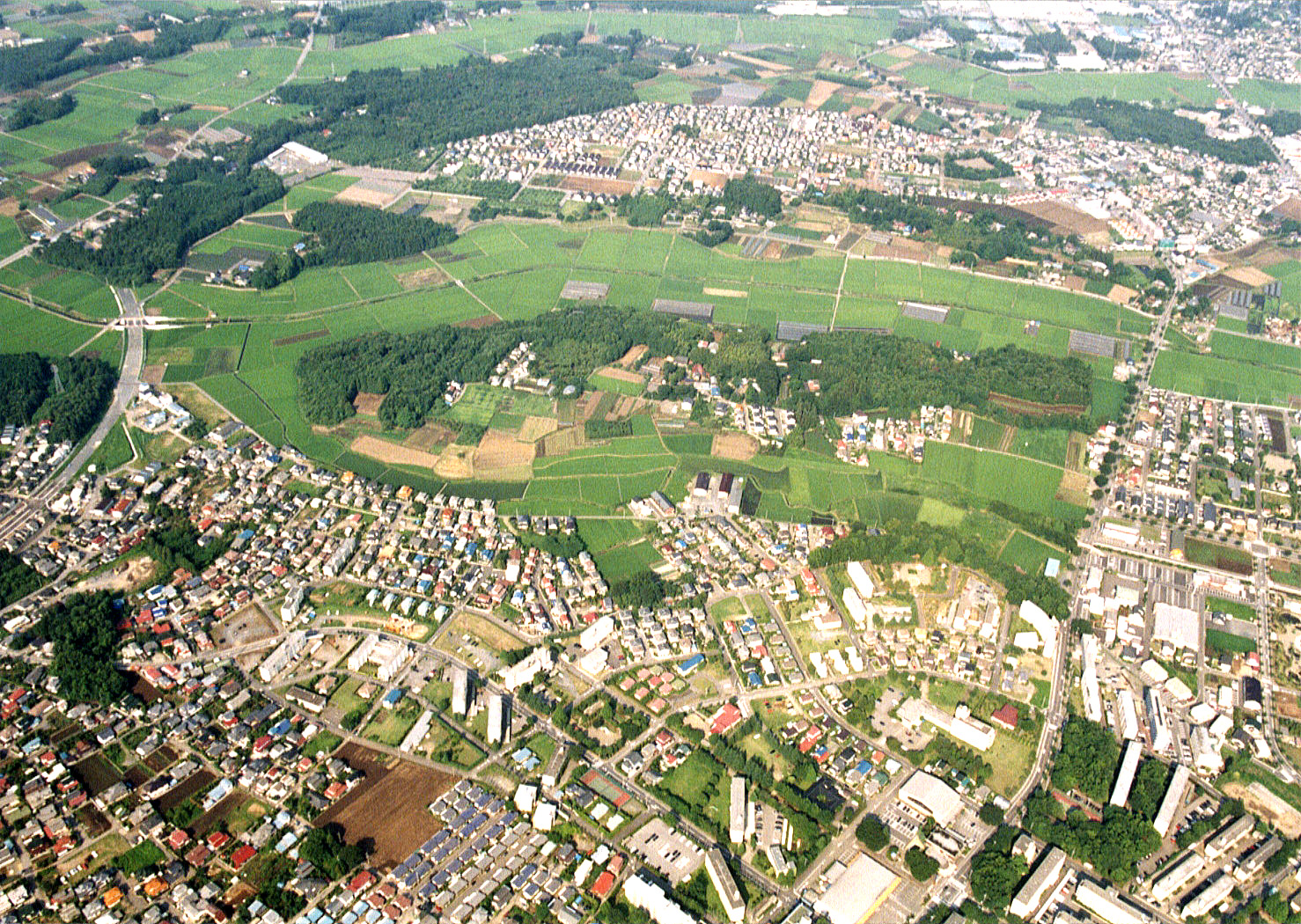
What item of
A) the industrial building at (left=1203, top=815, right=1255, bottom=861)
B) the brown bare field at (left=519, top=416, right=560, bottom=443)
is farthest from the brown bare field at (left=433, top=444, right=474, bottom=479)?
the industrial building at (left=1203, top=815, right=1255, bottom=861)

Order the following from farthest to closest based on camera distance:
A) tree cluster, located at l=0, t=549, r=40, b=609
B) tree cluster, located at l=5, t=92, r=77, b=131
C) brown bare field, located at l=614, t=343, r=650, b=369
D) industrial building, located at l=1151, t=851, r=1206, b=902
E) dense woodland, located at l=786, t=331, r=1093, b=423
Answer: tree cluster, located at l=5, t=92, r=77, b=131 < brown bare field, located at l=614, t=343, r=650, b=369 < dense woodland, located at l=786, t=331, r=1093, b=423 < tree cluster, located at l=0, t=549, r=40, b=609 < industrial building, located at l=1151, t=851, r=1206, b=902

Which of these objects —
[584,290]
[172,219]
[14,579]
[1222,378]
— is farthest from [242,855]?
[1222,378]

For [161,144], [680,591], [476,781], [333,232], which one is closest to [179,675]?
[476,781]

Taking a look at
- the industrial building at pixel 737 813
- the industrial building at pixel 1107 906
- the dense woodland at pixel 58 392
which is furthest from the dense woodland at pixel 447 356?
the industrial building at pixel 1107 906

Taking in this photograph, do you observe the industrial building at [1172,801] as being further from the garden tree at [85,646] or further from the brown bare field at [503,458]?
the garden tree at [85,646]

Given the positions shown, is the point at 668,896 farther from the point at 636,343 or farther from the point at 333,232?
the point at 333,232

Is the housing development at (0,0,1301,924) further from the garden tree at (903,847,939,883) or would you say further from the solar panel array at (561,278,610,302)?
the solar panel array at (561,278,610,302)
